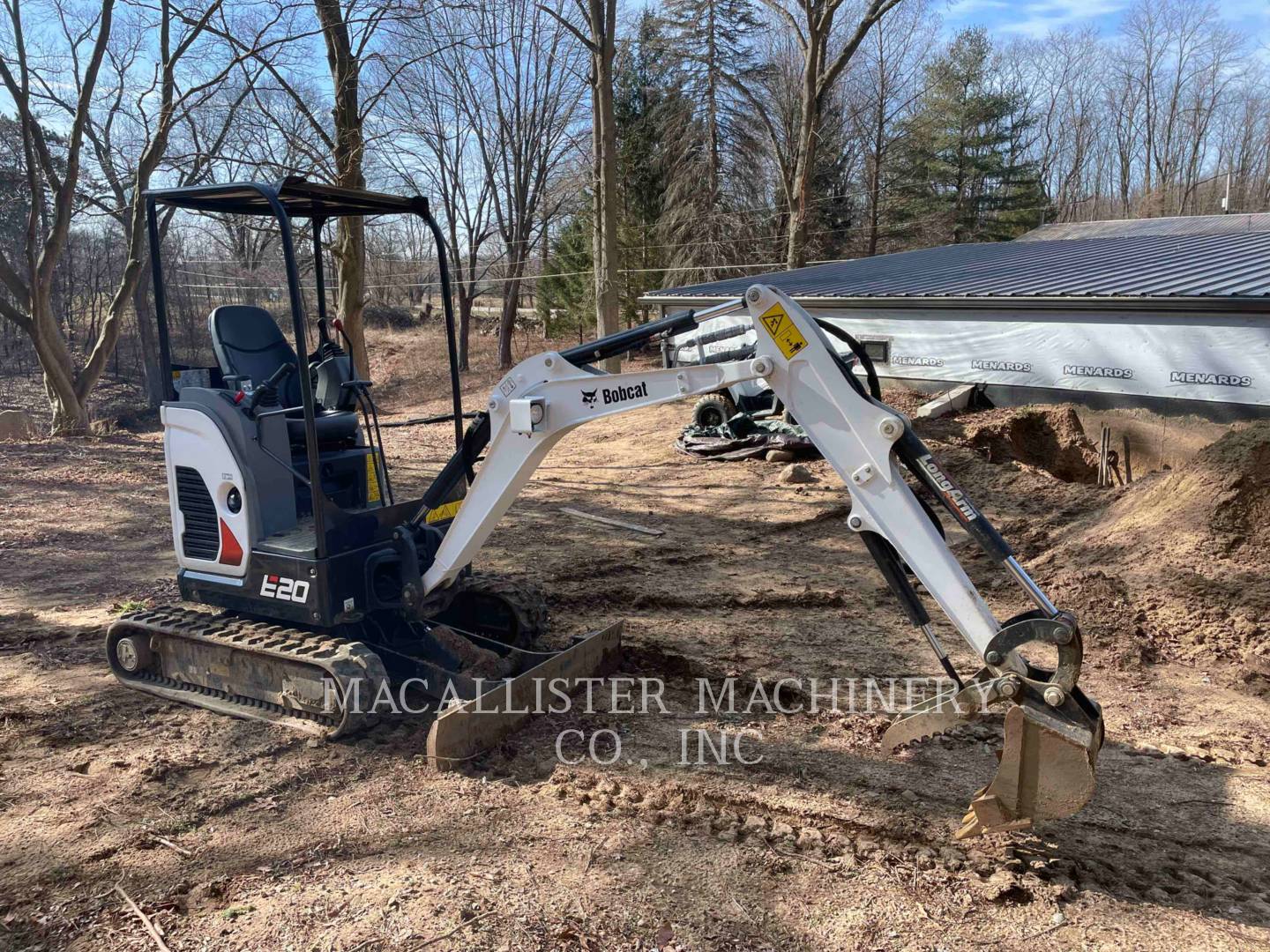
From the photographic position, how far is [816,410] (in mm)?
3703

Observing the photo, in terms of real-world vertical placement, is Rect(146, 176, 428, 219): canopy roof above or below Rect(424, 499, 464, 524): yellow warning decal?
above

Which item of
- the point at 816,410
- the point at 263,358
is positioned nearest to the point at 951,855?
the point at 816,410

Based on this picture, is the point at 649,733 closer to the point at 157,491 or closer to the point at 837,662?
the point at 837,662

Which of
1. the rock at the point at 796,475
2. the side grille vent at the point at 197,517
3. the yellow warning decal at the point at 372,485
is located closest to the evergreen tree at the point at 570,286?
the rock at the point at 796,475

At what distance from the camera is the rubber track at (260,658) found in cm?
435

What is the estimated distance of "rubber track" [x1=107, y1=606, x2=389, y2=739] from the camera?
171 inches

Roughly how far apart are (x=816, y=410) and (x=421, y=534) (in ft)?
7.49

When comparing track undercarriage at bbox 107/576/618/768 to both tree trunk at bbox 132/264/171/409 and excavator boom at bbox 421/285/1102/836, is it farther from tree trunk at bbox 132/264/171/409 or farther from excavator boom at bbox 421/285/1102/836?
tree trunk at bbox 132/264/171/409

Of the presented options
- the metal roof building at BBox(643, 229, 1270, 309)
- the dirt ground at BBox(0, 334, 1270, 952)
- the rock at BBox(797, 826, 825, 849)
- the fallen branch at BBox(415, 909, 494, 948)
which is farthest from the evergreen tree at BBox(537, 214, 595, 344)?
the fallen branch at BBox(415, 909, 494, 948)

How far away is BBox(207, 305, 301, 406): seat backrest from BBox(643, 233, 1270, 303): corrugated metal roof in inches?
404

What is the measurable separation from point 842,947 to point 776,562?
16.1 feet

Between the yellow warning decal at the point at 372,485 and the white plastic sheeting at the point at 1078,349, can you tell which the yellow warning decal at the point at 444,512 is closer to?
the yellow warning decal at the point at 372,485

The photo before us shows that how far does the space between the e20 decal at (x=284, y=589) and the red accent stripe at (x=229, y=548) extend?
0.20 metres

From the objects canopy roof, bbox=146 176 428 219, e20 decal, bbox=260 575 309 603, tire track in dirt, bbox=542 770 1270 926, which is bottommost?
tire track in dirt, bbox=542 770 1270 926
